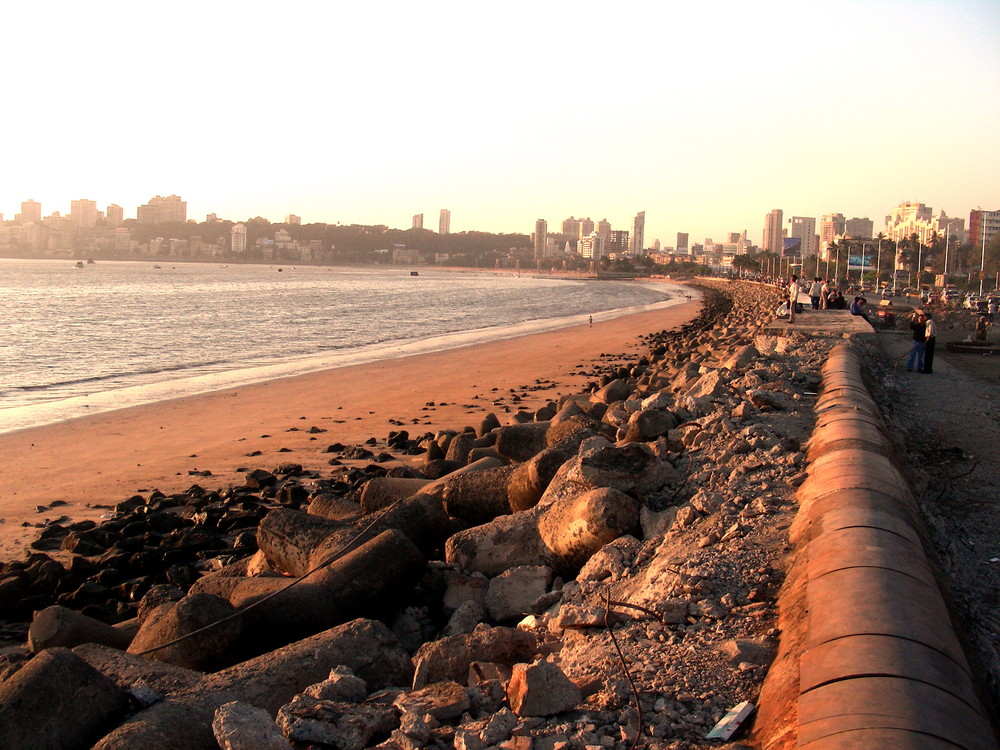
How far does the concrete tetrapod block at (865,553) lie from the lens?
3.43 m

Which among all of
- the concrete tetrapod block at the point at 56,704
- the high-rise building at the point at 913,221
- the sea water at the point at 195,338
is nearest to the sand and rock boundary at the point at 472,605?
the concrete tetrapod block at the point at 56,704

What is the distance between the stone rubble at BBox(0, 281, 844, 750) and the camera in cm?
302

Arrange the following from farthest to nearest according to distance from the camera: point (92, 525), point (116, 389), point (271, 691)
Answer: point (116, 389) < point (92, 525) < point (271, 691)

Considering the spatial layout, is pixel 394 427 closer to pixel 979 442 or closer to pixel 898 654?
pixel 979 442

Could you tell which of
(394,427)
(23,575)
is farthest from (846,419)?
(394,427)

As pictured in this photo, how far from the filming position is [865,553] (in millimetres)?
3516

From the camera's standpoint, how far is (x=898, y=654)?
271cm

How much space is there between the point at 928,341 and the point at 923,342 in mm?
320

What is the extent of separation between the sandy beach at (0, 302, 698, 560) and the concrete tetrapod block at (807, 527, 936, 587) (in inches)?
289

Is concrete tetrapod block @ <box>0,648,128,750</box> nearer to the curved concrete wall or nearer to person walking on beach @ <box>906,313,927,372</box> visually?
the curved concrete wall

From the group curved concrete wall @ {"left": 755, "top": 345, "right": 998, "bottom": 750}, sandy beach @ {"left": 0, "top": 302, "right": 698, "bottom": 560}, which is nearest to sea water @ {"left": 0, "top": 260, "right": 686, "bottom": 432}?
sandy beach @ {"left": 0, "top": 302, "right": 698, "bottom": 560}

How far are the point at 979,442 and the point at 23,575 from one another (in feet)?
31.2

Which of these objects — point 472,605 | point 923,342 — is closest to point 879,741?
point 472,605

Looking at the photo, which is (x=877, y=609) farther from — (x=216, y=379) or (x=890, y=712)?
(x=216, y=379)
